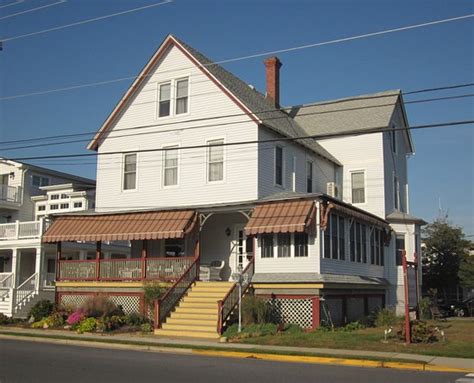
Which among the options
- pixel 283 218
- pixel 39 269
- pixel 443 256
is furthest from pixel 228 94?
pixel 443 256

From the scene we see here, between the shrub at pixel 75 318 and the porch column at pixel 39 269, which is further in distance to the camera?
the porch column at pixel 39 269

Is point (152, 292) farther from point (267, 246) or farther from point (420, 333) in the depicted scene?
point (420, 333)

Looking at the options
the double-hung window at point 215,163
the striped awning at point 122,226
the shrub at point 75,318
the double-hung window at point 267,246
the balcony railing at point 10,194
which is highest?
the balcony railing at point 10,194

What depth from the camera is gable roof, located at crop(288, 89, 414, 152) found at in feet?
113

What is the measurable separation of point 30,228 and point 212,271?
14.0 m

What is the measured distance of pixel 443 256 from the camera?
44031 millimetres

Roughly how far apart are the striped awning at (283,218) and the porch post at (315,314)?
2714 mm

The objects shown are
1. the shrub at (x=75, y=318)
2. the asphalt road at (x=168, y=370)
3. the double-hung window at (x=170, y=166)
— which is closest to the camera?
the asphalt road at (x=168, y=370)

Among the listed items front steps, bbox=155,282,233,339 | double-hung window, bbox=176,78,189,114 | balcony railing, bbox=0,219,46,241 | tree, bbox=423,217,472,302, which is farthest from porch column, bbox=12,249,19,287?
tree, bbox=423,217,472,302

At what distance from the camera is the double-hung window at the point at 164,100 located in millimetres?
28406

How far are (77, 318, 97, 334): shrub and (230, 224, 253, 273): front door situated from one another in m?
6.63

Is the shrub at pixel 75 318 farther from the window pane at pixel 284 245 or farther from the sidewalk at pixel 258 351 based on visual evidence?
the window pane at pixel 284 245

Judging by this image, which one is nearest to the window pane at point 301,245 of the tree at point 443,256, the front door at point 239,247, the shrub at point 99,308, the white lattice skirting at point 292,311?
the white lattice skirting at point 292,311

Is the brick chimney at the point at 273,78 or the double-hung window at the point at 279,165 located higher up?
the brick chimney at the point at 273,78
